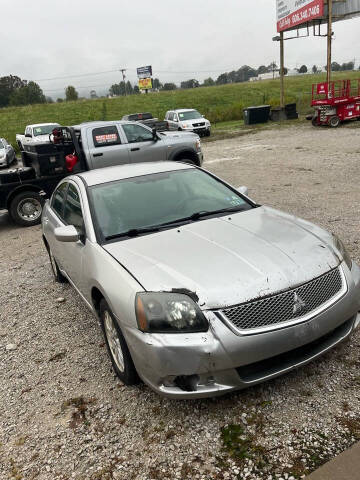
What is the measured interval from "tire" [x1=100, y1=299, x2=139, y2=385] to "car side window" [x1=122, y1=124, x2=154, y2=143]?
7.59m

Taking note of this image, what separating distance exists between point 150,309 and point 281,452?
43.8 inches

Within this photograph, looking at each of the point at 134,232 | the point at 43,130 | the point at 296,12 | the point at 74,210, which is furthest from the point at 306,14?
the point at 134,232

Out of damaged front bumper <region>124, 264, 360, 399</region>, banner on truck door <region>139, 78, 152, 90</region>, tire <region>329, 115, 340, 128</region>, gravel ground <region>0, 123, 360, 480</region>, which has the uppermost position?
banner on truck door <region>139, 78, 152, 90</region>

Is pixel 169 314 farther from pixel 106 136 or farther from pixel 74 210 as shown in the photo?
pixel 106 136

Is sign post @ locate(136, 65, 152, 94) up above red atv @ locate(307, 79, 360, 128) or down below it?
above

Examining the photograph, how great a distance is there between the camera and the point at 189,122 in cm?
2323

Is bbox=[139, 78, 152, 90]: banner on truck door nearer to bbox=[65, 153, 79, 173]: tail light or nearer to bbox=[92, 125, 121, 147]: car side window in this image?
bbox=[92, 125, 121, 147]: car side window

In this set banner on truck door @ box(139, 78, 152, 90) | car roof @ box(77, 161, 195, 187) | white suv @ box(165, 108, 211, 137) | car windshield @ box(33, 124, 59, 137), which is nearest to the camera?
car roof @ box(77, 161, 195, 187)

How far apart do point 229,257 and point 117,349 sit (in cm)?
109

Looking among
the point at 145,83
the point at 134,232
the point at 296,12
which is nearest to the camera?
the point at 134,232

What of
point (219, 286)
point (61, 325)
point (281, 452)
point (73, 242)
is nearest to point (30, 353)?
point (61, 325)

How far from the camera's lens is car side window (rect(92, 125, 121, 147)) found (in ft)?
32.1

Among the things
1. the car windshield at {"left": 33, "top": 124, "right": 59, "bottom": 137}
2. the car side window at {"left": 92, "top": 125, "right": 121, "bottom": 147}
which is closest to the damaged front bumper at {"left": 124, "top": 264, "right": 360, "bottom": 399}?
the car side window at {"left": 92, "top": 125, "right": 121, "bottom": 147}

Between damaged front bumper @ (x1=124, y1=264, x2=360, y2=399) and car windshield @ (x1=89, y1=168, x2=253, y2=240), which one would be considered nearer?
damaged front bumper @ (x1=124, y1=264, x2=360, y2=399)
